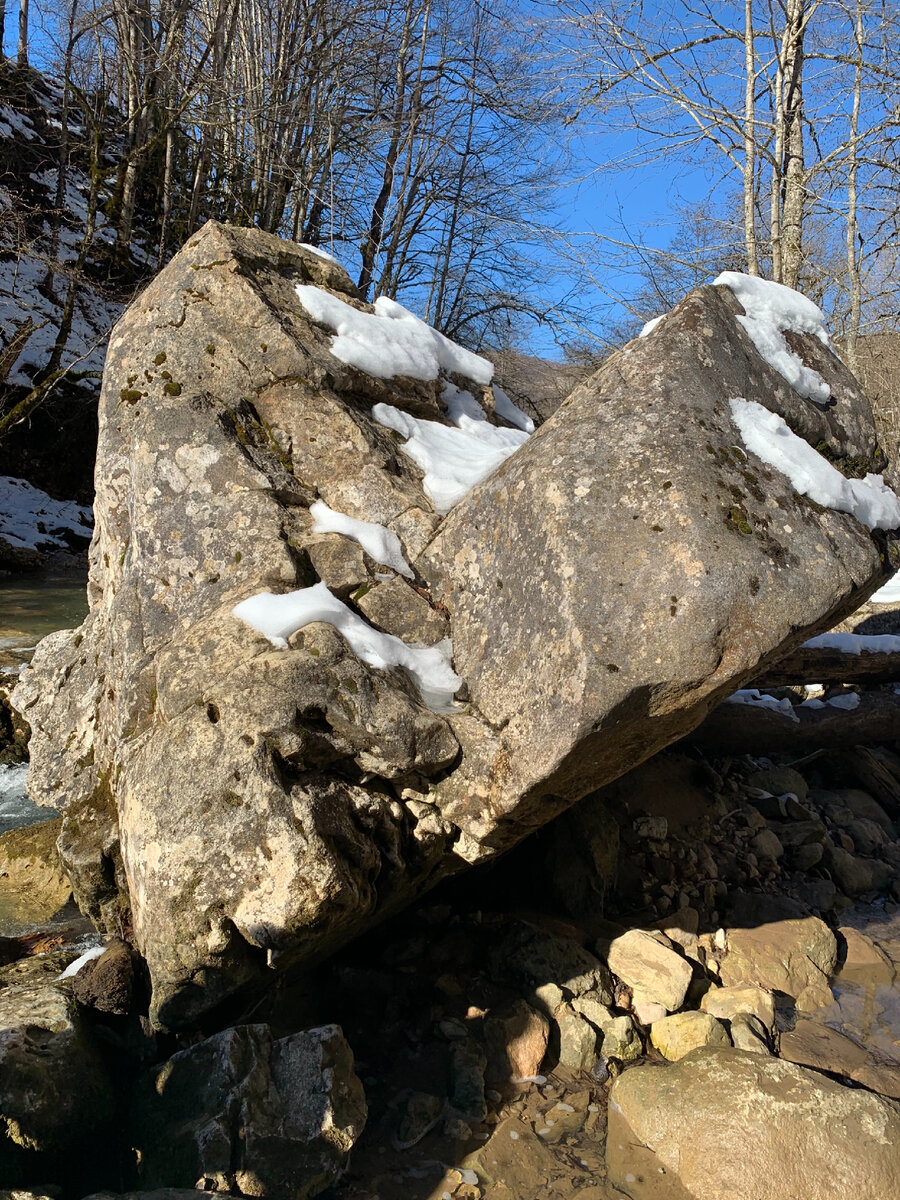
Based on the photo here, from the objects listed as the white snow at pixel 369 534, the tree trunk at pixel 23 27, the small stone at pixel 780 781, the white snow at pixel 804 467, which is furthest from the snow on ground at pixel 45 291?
the white snow at pixel 804 467

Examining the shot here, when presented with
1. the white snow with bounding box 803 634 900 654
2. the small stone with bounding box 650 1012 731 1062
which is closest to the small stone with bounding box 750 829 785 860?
the white snow with bounding box 803 634 900 654

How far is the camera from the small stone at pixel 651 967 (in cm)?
391

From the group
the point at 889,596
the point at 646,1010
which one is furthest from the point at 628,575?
the point at 889,596

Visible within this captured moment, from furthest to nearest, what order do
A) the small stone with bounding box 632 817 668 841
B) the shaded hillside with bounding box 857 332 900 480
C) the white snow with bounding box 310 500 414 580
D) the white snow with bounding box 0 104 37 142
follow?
the shaded hillside with bounding box 857 332 900 480
the white snow with bounding box 0 104 37 142
the small stone with bounding box 632 817 668 841
the white snow with bounding box 310 500 414 580

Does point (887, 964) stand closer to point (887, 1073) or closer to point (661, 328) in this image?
point (887, 1073)

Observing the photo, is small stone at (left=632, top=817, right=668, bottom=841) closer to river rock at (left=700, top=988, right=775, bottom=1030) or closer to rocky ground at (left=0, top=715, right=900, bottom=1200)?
rocky ground at (left=0, top=715, right=900, bottom=1200)

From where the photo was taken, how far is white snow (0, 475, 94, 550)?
39.9ft

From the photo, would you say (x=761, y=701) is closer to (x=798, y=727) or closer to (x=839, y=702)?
(x=798, y=727)

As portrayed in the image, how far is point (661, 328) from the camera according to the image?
362cm

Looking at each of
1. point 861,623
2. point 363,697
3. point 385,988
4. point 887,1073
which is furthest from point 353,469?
point 861,623

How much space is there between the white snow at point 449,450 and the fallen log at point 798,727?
95.1 inches

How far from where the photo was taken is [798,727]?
20.3 ft

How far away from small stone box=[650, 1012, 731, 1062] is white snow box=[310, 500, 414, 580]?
2.22 m

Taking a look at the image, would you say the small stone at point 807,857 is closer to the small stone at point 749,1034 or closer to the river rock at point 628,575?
the small stone at point 749,1034
